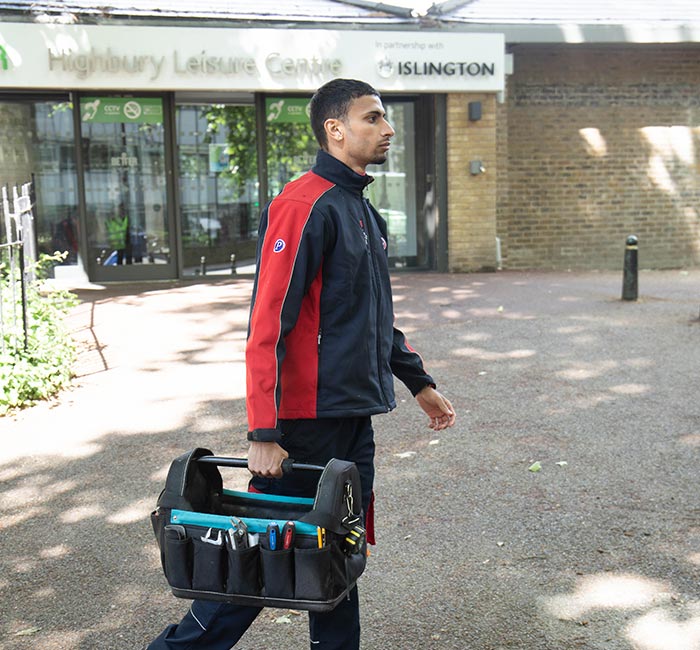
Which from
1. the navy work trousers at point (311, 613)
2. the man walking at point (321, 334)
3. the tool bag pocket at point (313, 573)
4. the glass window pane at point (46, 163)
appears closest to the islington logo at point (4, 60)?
→ the glass window pane at point (46, 163)

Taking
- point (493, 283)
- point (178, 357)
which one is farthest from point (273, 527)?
point (493, 283)

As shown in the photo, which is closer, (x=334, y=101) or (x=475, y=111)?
(x=334, y=101)

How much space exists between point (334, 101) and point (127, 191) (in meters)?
12.5

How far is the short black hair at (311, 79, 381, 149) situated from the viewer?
3039mm

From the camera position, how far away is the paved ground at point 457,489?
150 inches

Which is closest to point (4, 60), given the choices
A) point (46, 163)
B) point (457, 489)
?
point (46, 163)

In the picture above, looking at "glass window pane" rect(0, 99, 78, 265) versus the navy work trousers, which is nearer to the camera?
the navy work trousers

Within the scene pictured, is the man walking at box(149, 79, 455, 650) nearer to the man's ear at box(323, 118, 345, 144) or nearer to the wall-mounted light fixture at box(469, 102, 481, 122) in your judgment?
the man's ear at box(323, 118, 345, 144)

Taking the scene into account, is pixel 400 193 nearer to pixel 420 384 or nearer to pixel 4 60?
pixel 4 60

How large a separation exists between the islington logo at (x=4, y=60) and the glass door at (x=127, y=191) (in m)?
1.46

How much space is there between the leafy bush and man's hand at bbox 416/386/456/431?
4.63 meters

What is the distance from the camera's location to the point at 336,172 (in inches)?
120

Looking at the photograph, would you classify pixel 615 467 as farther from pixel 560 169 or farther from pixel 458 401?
pixel 560 169

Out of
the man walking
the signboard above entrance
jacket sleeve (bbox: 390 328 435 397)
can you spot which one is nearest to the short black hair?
the man walking
